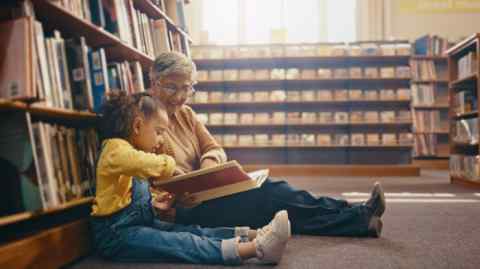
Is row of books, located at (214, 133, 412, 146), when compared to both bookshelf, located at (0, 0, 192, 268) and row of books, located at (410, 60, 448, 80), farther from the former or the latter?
bookshelf, located at (0, 0, 192, 268)

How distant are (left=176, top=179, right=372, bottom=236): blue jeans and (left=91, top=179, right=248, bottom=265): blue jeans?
1.13 feet

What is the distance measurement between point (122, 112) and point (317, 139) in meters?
4.70

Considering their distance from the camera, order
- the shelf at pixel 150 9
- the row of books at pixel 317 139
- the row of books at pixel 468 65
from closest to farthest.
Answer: the shelf at pixel 150 9 → the row of books at pixel 468 65 → the row of books at pixel 317 139

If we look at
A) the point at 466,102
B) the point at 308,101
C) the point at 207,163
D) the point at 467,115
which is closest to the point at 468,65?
the point at 466,102

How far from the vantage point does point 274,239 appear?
1351 mm

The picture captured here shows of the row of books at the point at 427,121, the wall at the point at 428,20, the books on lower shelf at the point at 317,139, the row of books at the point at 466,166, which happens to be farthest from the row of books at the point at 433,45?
the row of books at the point at 466,166

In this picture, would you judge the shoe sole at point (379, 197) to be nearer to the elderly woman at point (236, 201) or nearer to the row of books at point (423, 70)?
the elderly woman at point (236, 201)

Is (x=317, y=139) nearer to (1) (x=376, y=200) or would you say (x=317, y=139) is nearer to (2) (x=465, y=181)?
(2) (x=465, y=181)

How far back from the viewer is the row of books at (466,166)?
3.78 metres

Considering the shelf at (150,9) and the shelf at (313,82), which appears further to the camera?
the shelf at (313,82)

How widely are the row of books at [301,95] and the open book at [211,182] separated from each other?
172 inches

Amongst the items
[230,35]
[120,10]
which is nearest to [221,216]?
[120,10]

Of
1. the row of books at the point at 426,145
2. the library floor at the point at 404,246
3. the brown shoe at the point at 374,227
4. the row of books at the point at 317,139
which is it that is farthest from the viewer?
the row of books at the point at 426,145

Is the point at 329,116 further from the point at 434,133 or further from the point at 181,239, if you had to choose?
the point at 181,239
